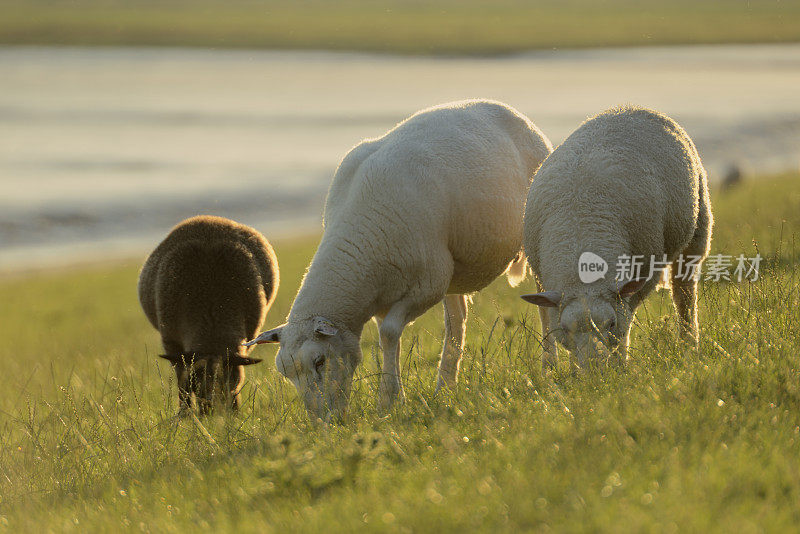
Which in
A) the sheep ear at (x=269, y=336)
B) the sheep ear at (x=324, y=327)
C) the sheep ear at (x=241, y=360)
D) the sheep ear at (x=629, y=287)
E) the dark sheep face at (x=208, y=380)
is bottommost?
the dark sheep face at (x=208, y=380)

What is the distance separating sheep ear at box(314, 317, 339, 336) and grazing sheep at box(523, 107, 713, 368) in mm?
1161

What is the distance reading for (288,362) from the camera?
5.62 meters

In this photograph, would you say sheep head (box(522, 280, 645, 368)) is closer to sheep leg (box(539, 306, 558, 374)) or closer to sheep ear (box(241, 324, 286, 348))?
sheep leg (box(539, 306, 558, 374))

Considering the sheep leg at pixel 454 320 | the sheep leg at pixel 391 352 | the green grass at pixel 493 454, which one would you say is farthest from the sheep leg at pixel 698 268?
the sheep leg at pixel 391 352

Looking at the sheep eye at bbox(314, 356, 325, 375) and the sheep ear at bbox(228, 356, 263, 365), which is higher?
the sheep eye at bbox(314, 356, 325, 375)

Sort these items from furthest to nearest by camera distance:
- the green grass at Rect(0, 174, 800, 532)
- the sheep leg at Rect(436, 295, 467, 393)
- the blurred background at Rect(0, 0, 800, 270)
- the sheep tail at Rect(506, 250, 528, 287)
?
the blurred background at Rect(0, 0, 800, 270)
the sheep tail at Rect(506, 250, 528, 287)
the sheep leg at Rect(436, 295, 467, 393)
the green grass at Rect(0, 174, 800, 532)

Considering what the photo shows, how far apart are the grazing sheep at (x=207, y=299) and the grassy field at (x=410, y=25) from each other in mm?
78669

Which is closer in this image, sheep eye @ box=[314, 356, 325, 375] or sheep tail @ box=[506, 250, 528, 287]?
sheep eye @ box=[314, 356, 325, 375]

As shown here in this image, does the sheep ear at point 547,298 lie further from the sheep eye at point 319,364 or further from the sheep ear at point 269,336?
the sheep ear at point 269,336

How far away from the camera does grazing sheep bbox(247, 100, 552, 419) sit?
5711mm

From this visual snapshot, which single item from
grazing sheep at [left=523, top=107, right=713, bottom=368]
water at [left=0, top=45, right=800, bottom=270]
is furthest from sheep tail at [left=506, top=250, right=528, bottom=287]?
water at [left=0, top=45, right=800, bottom=270]

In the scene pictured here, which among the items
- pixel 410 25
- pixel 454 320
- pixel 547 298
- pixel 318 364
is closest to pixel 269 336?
pixel 318 364

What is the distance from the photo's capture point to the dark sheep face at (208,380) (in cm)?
676

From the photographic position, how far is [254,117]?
53.8 meters
